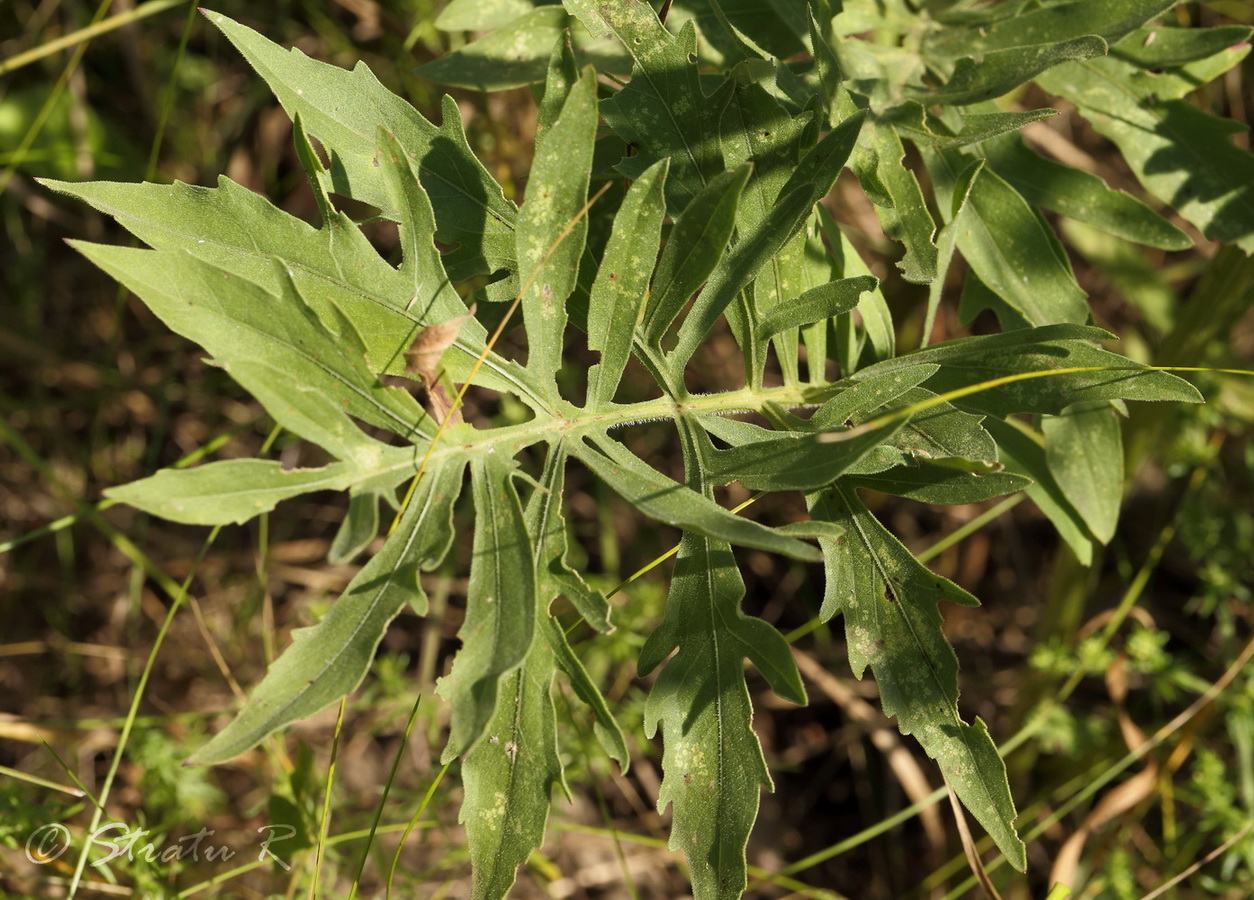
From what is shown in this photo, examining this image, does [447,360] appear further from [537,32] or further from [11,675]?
[11,675]

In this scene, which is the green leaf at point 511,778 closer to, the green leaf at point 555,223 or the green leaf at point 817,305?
the green leaf at point 555,223

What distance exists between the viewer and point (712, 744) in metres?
1.72

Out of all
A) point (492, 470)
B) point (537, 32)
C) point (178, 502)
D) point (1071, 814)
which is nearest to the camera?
point (178, 502)

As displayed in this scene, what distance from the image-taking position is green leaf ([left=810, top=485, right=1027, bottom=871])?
68.1 inches

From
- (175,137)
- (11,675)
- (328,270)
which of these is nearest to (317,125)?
(328,270)

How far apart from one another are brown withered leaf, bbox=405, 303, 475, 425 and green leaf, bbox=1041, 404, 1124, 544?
1295 mm

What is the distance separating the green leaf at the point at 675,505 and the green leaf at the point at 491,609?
0.49 feet

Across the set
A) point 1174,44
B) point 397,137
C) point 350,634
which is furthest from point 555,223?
point 1174,44

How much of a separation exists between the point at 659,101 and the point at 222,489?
97cm

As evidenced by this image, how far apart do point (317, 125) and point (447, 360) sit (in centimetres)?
45

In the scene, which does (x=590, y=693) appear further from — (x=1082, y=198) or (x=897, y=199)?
(x=1082, y=198)

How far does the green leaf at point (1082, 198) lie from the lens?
7.27ft

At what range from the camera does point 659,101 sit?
1.81 meters

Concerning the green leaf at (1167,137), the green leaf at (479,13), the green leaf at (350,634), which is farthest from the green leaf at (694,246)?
the green leaf at (1167,137)
